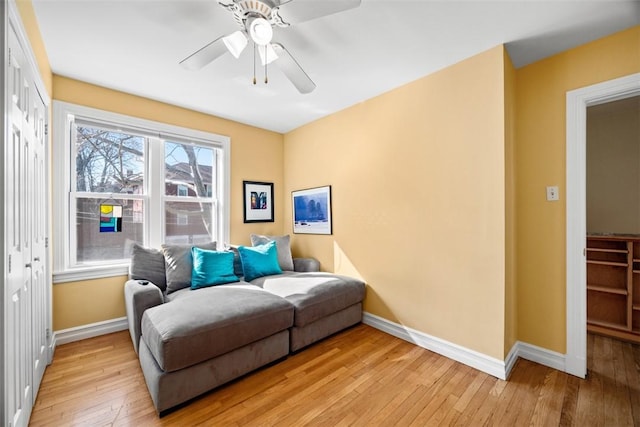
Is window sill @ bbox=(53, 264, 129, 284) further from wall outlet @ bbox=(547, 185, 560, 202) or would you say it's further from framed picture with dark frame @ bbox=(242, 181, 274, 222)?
wall outlet @ bbox=(547, 185, 560, 202)

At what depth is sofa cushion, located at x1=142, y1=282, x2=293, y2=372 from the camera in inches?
64.9

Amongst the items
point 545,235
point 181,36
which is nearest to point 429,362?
point 545,235

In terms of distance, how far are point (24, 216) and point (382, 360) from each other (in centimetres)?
261

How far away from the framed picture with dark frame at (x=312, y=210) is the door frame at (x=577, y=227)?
225cm

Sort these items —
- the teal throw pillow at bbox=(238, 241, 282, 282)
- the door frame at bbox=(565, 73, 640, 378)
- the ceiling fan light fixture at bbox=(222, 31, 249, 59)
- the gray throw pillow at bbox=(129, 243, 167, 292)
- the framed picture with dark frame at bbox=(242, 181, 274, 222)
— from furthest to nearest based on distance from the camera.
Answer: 1. the framed picture with dark frame at bbox=(242, 181, 274, 222)
2. the teal throw pillow at bbox=(238, 241, 282, 282)
3. the gray throw pillow at bbox=(129, 243, 167, 292)
4. the door frame at bbox=(565, 73, 640, 378)
5. the ceiling fan light fixture at bbox=(222, 31, 249, 59)

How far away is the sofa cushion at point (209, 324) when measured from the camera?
5.41ft

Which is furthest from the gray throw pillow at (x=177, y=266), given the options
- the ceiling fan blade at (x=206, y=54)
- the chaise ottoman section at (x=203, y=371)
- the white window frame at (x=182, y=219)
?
the ceiling fan blade at (x=206, y=54)

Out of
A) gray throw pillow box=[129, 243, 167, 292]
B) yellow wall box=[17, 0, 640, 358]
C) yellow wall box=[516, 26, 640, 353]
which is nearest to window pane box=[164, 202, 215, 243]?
gray throw pillow box=[129, 243, 167, 292]

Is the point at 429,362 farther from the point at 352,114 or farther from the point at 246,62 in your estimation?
the point at 246,62

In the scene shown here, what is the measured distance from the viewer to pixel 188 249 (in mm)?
2840

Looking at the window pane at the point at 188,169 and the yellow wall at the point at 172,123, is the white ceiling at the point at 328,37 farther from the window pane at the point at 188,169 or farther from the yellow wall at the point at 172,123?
the window pane at the point at 188,169

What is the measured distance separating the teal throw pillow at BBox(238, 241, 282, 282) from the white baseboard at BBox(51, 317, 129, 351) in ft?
4.41

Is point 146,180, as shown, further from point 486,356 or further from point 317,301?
point 486,356

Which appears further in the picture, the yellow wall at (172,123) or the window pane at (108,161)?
the window pane at (108,161)
